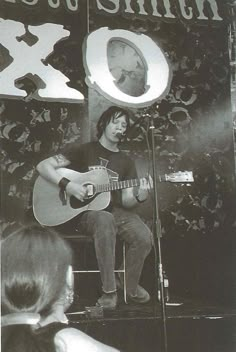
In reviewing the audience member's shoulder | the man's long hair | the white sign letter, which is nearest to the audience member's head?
the audience member's shoulder

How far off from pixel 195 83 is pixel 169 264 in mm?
725

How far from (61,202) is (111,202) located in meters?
0.19

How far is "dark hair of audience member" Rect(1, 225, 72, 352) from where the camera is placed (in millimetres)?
1760

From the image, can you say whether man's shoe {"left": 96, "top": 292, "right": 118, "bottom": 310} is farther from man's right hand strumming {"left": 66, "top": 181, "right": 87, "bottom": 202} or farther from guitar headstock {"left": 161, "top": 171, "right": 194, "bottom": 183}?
guitar headstock {"left": 161, "top": 171, "right": 194, "bottom": 183}

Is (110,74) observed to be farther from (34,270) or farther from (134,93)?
(34,270)

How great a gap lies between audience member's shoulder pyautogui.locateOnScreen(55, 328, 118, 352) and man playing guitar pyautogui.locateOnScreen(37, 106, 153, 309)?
0.43 ft

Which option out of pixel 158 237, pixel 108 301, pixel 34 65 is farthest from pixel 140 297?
pixel 34 65

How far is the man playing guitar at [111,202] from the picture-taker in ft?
6.08

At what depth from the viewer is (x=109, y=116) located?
6.31 ft

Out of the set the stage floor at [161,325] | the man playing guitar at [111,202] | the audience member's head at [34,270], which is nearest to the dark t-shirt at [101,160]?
the man playing guitar at [111,202]

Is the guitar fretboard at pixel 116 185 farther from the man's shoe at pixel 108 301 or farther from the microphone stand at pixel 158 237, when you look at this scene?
the man's shoe at pixel 108 301

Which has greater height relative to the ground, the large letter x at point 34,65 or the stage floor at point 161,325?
the large letter x at point 34,65

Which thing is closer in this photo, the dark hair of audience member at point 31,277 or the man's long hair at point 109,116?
the dark hair of audience member at point 31,277

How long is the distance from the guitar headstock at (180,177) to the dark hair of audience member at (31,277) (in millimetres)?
463
